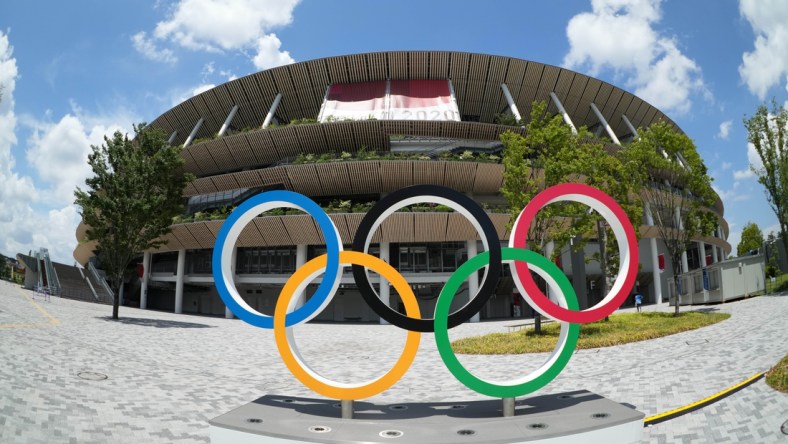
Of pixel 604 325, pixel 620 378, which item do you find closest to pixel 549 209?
pixel 604 325

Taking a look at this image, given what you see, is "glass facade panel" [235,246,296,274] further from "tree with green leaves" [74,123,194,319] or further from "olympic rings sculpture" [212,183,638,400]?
"olympic rings sculpture" [212,183,638,400]

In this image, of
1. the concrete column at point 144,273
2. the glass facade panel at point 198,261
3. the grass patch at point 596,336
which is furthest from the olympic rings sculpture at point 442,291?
the concrete column at point 144,273

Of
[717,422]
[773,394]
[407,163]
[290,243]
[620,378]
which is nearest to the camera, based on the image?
[717,422]

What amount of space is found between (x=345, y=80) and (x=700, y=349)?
31697mm

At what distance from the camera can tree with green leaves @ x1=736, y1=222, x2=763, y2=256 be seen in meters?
77.1

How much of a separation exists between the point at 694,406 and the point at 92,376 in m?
12.8

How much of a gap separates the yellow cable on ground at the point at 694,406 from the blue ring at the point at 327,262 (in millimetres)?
5968

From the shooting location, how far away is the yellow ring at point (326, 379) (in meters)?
7.04

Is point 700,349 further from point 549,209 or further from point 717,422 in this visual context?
point 549,209

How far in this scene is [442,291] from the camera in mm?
7160

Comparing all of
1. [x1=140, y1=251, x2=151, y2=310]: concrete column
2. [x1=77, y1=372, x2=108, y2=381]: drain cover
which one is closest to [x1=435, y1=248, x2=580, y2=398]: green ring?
[x1=77, y1=372, x2=108, y2=381]: drain cover

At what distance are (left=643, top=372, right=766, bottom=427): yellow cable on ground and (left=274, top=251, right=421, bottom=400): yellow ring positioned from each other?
4341 millimetres

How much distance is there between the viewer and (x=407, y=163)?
2855 cm

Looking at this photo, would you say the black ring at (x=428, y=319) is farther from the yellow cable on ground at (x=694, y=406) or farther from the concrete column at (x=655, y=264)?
the concrete column at (x=655, y=264)
